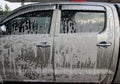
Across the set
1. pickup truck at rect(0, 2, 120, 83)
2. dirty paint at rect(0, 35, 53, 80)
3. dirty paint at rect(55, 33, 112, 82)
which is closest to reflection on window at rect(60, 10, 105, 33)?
pickup truck at rect(0, 2, 120, 83)

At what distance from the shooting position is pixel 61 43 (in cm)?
470

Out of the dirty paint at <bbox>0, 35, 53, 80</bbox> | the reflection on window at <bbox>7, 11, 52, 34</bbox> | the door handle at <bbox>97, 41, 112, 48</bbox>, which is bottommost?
the dirty paint at <bbox>0, 35, 53, 80</bbox>

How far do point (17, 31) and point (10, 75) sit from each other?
30.2 inches

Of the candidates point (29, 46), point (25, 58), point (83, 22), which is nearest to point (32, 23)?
point (29, 46)

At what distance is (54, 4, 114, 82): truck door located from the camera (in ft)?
15.3

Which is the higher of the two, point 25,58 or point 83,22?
point 83,22

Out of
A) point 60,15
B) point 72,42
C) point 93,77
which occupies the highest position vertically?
point 60,15

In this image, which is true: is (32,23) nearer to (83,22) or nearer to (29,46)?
(29,46)

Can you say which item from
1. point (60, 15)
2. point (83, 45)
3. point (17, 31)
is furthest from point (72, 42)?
point (17, 31)

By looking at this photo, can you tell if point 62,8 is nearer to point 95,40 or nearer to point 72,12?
point 72,12

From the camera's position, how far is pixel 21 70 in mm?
4820

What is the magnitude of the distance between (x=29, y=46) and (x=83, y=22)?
1.00 metres

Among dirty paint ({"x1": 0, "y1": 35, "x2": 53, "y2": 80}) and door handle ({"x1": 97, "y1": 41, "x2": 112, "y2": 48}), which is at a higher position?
door handle ({"x1": 97, "y1": 41, "x2": 112, "y2": 48})

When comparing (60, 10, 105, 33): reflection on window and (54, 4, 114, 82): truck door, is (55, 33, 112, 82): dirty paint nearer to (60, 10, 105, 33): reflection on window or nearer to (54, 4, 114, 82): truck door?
(54, 4, 114, 82): truck door
